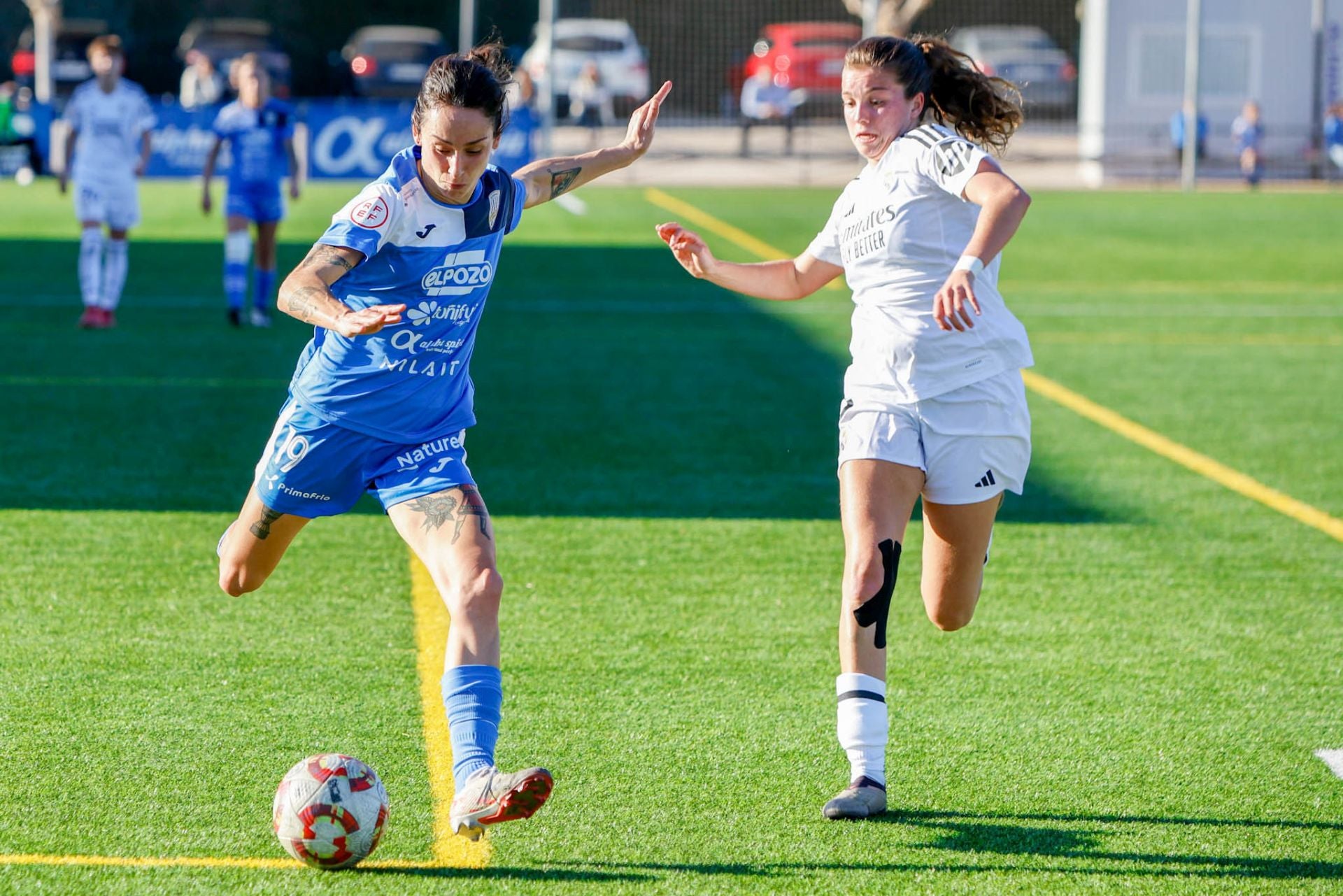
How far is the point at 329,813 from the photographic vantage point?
161 inches

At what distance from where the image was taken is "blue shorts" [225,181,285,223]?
14.1 meters

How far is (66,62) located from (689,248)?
3546cm

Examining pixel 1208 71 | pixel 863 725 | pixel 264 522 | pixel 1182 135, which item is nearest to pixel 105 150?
pixel 264 522

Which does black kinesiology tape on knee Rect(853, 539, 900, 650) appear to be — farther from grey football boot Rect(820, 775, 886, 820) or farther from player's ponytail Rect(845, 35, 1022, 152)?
player's ponytail Rect(845, 35, 1022, 152)

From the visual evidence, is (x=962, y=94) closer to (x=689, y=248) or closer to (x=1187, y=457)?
(x=689, y=248)

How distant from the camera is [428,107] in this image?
4.37 m

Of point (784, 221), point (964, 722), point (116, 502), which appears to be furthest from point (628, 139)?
point (784, 221)

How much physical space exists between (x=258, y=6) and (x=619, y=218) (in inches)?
868

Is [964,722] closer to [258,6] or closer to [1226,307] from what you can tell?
[1226,307]

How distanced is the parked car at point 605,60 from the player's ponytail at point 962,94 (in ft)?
103

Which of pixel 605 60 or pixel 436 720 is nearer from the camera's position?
pixel 436 720

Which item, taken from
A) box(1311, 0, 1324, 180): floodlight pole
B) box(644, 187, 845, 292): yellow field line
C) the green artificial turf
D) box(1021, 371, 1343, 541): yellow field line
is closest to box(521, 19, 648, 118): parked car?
box(644, 187, 845, 292): yellow field line

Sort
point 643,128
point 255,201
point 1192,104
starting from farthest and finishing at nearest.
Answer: point 1192,104, point 255,201, point 643,128

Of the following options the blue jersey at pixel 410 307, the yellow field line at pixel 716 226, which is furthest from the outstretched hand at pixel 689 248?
the yellow field line at pixel 716 226
